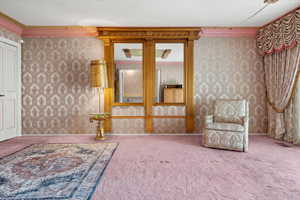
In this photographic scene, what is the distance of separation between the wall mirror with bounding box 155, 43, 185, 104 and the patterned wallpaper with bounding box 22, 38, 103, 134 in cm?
151

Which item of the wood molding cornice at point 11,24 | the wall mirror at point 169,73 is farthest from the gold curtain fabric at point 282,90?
the wood molding cornice at point 11,24

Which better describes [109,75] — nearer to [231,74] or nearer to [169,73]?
[169,73]

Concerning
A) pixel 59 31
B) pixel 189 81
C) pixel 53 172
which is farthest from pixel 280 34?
pixel 59 31

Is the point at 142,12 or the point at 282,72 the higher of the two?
the point at 142,12

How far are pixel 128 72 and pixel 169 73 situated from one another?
1.03m

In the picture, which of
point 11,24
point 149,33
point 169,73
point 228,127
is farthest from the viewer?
point 169,73

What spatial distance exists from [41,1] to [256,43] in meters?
4.79

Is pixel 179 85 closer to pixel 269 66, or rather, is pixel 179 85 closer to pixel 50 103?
pixel 269 66

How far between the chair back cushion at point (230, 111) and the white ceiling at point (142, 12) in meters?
1.84

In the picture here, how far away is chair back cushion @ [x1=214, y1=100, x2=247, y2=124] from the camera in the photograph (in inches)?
144

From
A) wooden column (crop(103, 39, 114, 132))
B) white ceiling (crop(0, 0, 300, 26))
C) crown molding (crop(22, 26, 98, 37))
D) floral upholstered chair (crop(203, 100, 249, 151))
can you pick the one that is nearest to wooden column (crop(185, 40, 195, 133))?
white ceiling (crop(0, 0, 300, 26))

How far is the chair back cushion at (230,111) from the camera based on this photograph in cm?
366

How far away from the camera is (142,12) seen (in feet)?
12.1

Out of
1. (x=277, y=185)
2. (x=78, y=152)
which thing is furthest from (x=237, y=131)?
(x=78, y=152)
